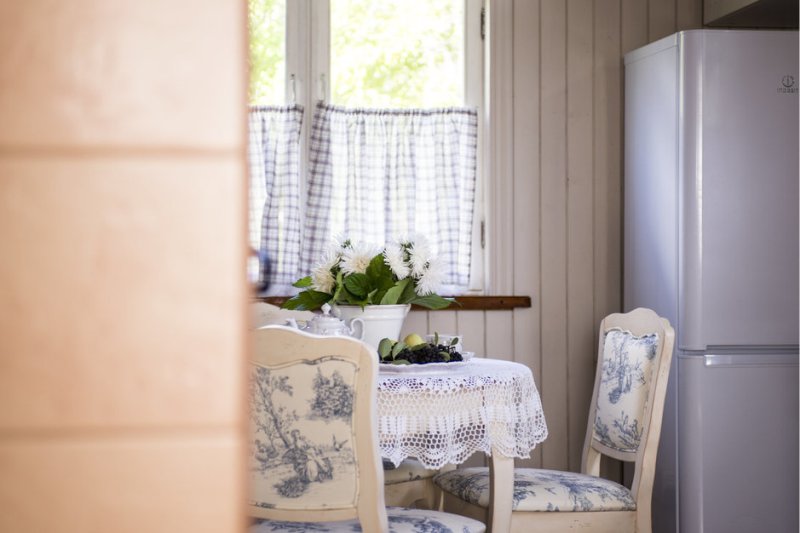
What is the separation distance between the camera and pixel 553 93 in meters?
3.62

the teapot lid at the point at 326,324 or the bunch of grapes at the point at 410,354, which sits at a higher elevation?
the teapot lid at the point at 326,324

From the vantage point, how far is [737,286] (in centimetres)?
311

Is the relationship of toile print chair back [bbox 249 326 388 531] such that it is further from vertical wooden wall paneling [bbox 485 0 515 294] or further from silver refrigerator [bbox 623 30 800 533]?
vertical wooden wall paneling [bbox 485 0 515 294]

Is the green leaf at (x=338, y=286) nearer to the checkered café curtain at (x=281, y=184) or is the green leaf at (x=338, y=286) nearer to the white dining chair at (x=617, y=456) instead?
the white dining chair at (x=617, y=456)

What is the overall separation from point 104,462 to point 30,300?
78mm

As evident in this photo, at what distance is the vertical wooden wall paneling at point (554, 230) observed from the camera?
361 centimetres

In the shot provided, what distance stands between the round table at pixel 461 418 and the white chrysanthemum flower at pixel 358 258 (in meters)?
0.33

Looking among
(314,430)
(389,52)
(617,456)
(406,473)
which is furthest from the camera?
(389,52)

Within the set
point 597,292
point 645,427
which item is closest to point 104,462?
point 645,427

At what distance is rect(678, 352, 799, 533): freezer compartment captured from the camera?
3.10m

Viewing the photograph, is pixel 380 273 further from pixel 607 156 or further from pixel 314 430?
pixel 607 156

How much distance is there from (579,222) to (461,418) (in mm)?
1545

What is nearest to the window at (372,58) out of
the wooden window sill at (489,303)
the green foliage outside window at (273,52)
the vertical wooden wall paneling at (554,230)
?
the green foliage outside window at (273,52)

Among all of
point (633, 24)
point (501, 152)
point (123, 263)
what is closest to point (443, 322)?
point (501, 152)
